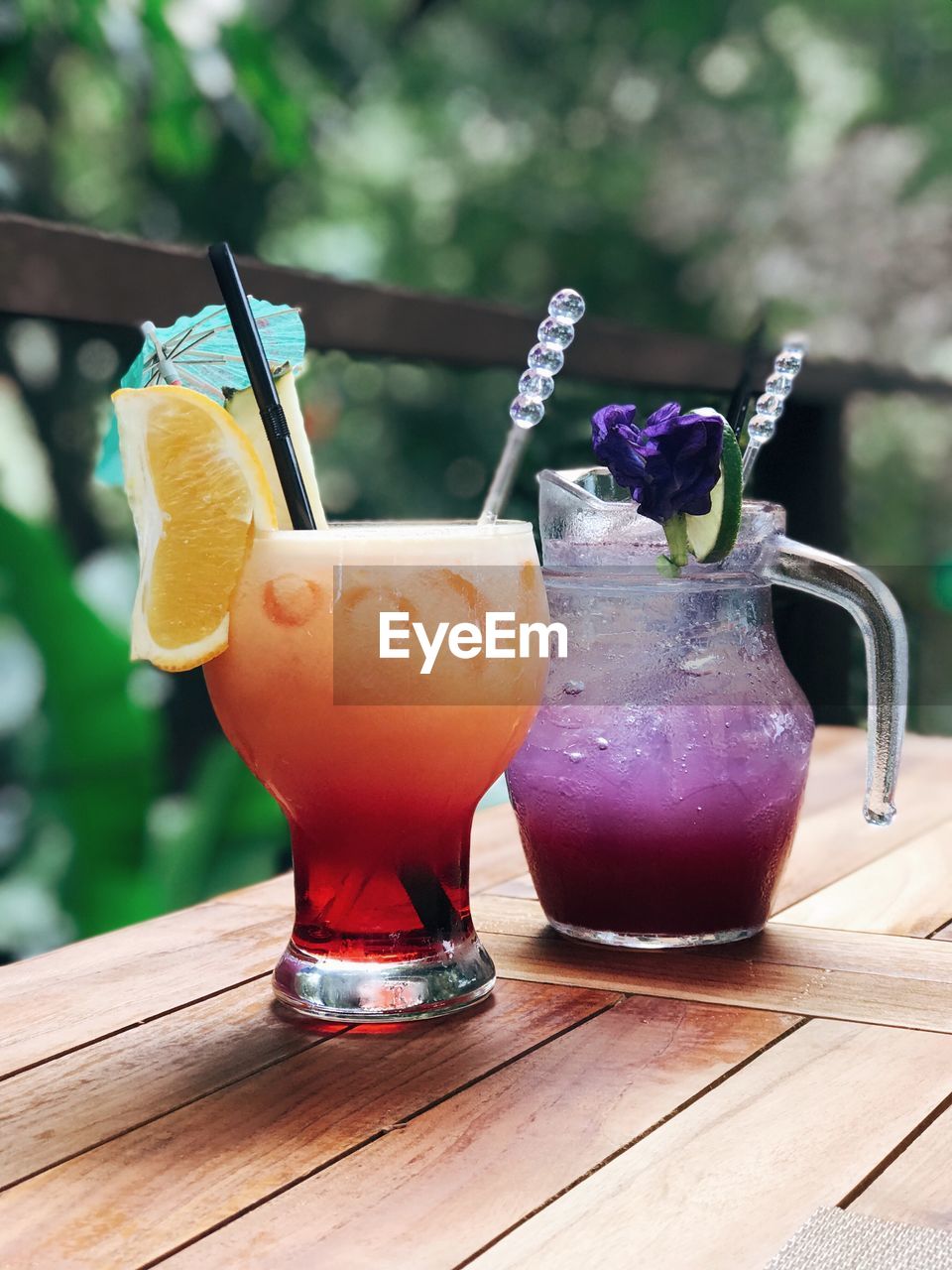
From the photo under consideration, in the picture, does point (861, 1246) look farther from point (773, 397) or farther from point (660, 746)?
point (773, 397)

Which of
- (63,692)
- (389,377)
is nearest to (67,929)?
(63,692)

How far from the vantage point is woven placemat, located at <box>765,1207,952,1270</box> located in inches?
18.6

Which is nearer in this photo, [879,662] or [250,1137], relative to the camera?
[250,1137]

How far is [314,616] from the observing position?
29.1 inches

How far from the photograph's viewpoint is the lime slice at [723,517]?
79 cm

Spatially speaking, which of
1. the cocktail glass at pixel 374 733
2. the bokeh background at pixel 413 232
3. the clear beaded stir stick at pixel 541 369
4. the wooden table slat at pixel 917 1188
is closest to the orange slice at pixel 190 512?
the cocktail glass at pixel 374 733

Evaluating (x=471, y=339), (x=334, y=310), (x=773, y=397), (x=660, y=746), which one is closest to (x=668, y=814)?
(x=660, y=746)

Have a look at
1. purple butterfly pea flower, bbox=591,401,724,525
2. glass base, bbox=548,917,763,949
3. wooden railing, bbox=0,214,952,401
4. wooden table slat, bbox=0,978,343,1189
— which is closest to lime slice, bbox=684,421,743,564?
purple butterfly pea flower, bbox=591,401,724,525

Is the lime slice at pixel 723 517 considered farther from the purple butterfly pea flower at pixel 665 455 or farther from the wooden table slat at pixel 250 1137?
the wooden table slat at pixel 250 1137

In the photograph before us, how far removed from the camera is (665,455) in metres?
0.78

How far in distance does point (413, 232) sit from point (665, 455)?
229 inches

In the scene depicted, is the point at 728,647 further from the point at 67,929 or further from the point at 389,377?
the point at 389,377

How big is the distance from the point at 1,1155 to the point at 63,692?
1425 mm

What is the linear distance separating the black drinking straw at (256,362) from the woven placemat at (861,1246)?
42 cm
